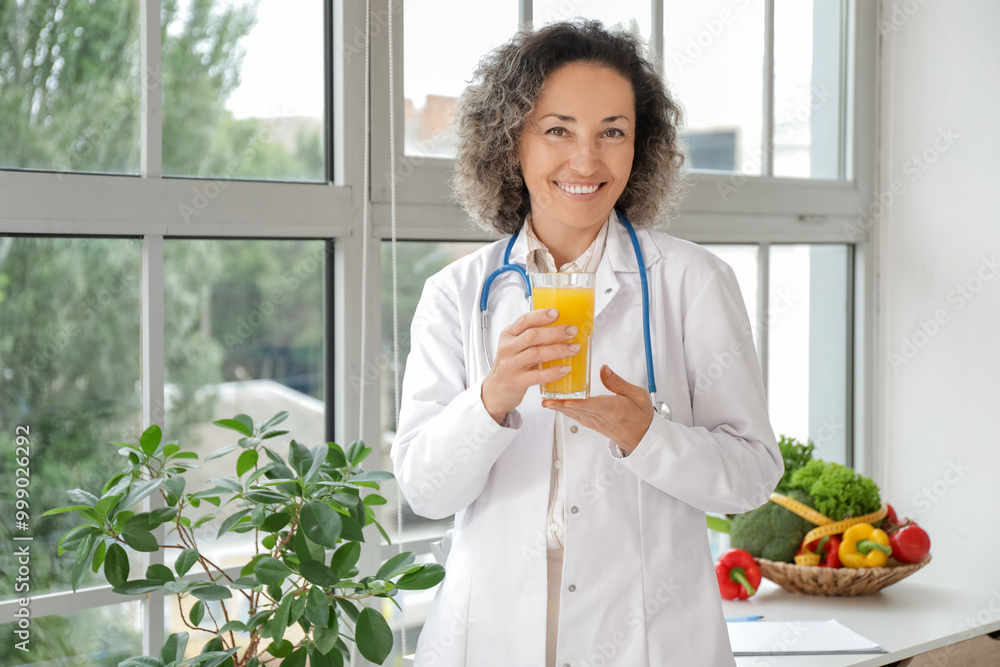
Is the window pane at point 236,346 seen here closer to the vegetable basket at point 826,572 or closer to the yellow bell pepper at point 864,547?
the vegetable basket at point 826,572

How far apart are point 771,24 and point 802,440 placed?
1256mm

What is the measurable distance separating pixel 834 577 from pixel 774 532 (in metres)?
0.17

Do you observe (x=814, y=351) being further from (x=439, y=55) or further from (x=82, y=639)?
(x=82, y=639)

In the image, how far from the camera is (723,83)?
2.51 metres

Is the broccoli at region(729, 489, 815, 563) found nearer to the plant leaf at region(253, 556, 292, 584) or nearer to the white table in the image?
the white table

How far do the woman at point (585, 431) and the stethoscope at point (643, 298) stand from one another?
0.02 metres

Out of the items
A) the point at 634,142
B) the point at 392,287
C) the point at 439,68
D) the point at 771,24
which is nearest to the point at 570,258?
the point at 634,142

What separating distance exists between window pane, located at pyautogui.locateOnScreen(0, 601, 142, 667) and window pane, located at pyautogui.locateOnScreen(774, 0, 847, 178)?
6.84ft

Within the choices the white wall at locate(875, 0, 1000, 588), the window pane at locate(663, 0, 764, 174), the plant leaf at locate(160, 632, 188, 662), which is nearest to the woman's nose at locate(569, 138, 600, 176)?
the plant leaf at locate(160, 632, 188, 662)

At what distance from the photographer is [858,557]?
2125 mm

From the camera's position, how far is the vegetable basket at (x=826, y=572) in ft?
6.90

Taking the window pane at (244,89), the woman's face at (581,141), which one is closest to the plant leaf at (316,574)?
the woman's face at (581,141)

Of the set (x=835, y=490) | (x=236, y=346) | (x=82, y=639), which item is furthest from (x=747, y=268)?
(x=82, y=639)

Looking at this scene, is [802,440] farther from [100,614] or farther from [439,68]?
[100,614]
